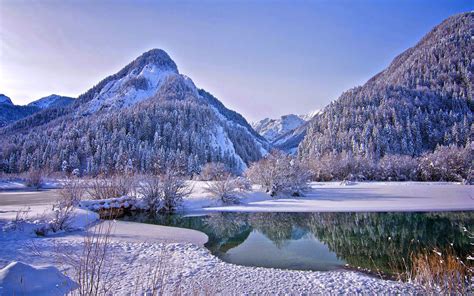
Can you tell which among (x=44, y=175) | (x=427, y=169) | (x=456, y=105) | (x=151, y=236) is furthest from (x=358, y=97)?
(x=151, y=236)

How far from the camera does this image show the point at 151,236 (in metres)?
13.4

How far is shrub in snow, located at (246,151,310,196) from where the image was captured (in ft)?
96.7

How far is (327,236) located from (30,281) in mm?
11791

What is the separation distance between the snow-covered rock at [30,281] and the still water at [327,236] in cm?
560

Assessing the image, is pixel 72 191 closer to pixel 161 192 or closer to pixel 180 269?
pixel 161 192

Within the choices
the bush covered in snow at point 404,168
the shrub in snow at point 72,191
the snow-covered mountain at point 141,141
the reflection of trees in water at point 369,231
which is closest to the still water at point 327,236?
the reflection of trees in water at point 369,231

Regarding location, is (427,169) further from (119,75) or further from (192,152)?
(119,75)

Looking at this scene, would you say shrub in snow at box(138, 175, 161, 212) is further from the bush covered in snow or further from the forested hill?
the forested hill

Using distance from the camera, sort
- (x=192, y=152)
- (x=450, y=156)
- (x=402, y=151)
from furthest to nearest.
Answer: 1. (x=192, y=152)
2. (x=402, y=151)
3. (x=450, y=156)

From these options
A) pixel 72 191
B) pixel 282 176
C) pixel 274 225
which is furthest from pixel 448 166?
pixel 72 191

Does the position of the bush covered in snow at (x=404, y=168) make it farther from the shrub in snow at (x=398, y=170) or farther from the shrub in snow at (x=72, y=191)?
the shrub in snow at (x=72, y=191)

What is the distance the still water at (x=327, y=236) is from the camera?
10.3 m

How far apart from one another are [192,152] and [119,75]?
146118 millimetres

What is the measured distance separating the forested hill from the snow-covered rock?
2314 inches
